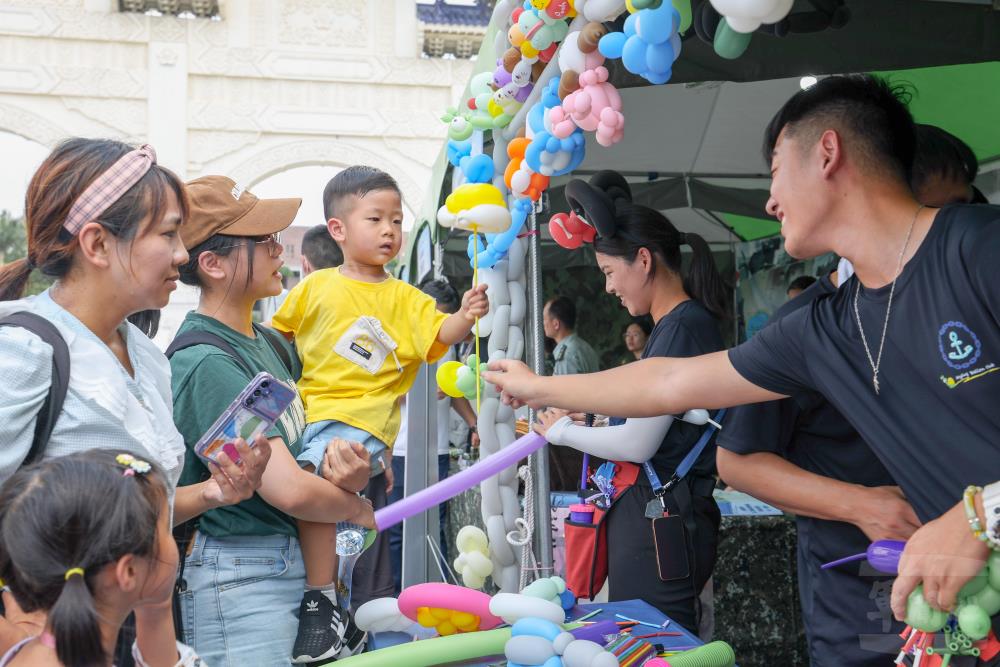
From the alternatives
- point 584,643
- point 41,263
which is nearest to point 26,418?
point 41,263

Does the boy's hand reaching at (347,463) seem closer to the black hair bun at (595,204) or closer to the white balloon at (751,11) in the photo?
the black hair bun at (595,204)

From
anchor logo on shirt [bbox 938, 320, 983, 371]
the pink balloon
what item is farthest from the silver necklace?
the pink balloon

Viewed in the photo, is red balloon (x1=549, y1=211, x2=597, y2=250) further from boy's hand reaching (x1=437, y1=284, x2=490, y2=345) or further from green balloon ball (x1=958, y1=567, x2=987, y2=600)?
green balloon ball (x1=958, y1=567, x2=987, y2=600)

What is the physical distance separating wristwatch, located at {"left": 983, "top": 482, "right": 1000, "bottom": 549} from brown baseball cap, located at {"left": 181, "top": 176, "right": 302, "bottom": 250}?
1.69 metres

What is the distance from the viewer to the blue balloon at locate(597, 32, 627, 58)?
1949 millimetres

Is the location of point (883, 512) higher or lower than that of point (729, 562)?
higher

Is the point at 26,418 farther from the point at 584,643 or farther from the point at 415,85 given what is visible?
the point at 415,85

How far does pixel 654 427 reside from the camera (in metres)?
2.43

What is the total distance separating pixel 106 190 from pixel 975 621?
5.18 feet

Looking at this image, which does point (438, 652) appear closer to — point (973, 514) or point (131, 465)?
point (131, 465)

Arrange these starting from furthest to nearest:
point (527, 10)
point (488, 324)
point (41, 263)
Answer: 1. point (488, 324)
2. point (527, 10)
3. point (41, 263)

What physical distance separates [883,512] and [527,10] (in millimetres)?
1480

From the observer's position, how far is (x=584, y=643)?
5.98ft

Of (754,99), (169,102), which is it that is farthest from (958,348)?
(169,102)
